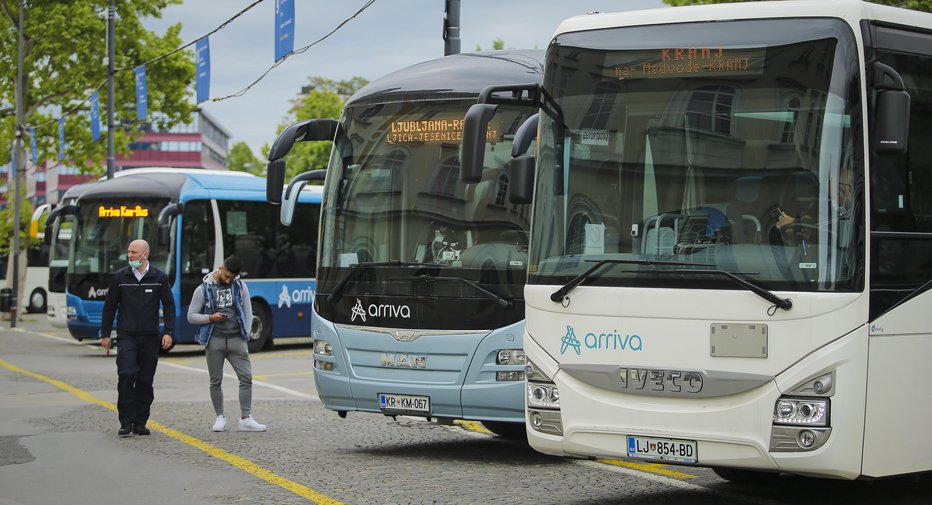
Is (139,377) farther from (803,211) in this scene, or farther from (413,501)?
(803,211)

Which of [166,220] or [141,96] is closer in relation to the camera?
[166,220]

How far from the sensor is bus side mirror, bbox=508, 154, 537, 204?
8742 mm

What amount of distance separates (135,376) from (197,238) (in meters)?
13.3

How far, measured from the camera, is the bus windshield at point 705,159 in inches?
305

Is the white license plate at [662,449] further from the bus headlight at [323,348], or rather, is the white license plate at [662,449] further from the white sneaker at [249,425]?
the white sneaker at [249,425]

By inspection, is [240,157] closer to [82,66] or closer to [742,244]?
[82,66]

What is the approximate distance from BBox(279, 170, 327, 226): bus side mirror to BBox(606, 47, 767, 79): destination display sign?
5.57m

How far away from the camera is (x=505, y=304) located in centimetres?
1119

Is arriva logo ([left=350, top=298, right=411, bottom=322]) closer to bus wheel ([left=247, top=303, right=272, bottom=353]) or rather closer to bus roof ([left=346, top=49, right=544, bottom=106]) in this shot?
bus roof ([left=346, top=49, right=544, bottom=106])

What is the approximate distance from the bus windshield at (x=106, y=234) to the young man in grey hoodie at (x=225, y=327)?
1318cm

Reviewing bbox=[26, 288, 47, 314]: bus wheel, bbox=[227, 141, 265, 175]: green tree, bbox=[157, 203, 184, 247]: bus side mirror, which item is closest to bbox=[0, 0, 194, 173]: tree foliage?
bbox=[26, 288, 47, 314]: bus wheel

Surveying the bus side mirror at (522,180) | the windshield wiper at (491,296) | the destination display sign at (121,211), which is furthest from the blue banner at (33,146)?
the bus side mirror at (522,180)

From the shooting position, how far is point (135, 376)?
535 inches

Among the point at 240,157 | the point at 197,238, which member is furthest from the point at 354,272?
the point at 240,157
